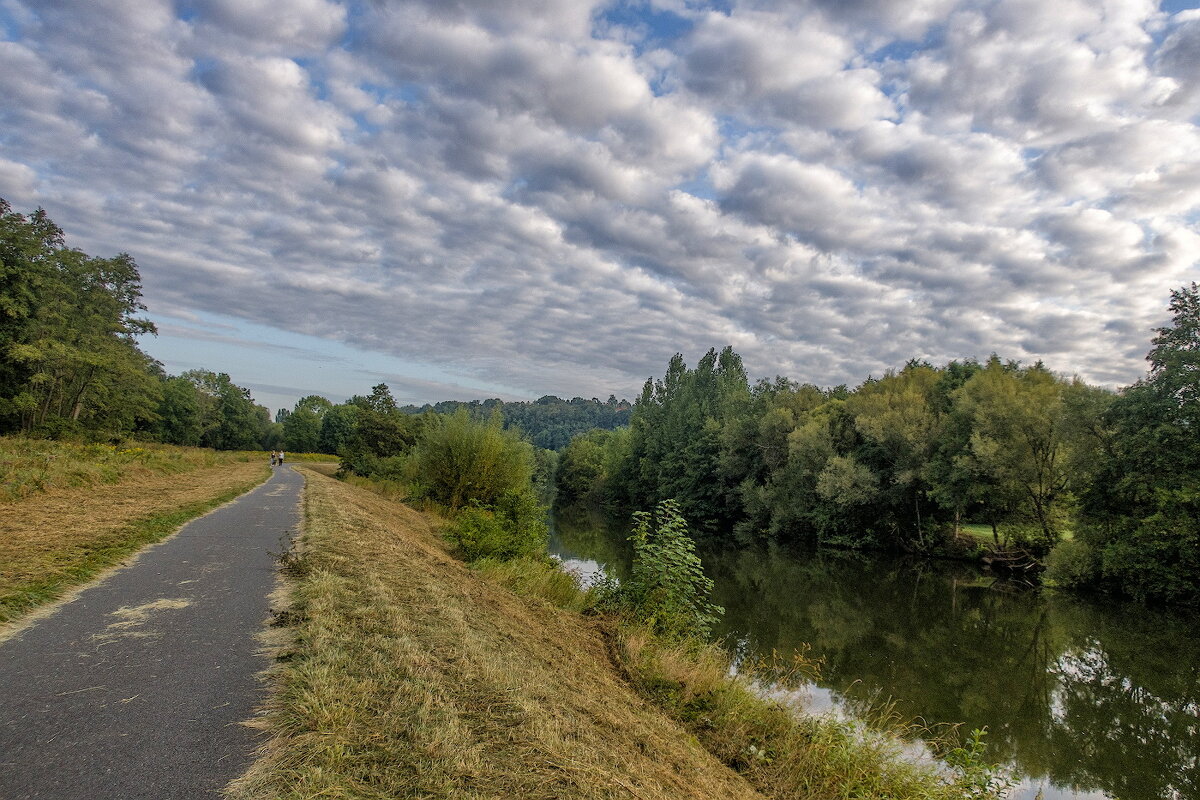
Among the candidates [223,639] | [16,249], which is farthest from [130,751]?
[16,249]

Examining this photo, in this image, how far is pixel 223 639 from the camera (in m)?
5.33

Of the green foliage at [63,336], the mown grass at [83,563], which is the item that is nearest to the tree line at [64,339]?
the green foliage at [63,336]

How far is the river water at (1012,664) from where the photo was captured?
33.4ft

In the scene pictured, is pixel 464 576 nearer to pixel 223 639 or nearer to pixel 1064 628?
pixel 223 639

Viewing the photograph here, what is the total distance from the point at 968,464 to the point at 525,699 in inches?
1282

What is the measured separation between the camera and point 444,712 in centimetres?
449

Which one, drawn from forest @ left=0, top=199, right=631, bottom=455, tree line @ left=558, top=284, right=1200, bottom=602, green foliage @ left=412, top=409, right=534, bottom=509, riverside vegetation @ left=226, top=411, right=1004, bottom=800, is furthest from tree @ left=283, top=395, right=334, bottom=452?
riverside vegetation @ left=226, top=411, right=1004, bottom=800

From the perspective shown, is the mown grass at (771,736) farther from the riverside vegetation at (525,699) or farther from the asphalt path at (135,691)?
the asphalt path at (135,691)

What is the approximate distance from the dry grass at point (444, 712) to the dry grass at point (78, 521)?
2.46 metres

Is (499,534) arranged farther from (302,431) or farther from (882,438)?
(302,431)

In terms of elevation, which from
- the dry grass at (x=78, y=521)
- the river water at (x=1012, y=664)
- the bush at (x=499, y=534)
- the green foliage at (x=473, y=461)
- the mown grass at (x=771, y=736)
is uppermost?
the green foliage at (x=473, y=461)

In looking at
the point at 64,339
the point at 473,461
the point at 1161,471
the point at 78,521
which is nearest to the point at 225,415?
the point at 64,339

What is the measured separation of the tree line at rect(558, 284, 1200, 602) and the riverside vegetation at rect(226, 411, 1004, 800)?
11348mm

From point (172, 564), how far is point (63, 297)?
41.2 metres
